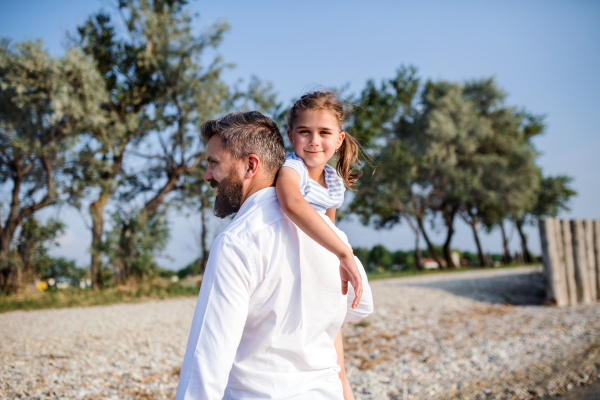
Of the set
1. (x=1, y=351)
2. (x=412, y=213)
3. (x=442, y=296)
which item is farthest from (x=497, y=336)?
(x=412, y=213)

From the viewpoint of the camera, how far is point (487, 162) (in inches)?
909

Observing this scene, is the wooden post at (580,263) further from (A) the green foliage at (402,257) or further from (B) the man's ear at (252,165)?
(A) the green foliage at (402,257)

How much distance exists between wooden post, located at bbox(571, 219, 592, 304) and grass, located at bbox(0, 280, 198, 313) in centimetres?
943

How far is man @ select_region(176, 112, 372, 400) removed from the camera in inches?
40.5

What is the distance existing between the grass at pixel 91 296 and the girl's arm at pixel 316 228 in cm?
882

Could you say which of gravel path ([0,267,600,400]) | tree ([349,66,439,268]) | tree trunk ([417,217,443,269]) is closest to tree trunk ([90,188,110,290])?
gravel path ([0,267,600,400])

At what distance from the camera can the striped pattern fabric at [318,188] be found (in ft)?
5.66

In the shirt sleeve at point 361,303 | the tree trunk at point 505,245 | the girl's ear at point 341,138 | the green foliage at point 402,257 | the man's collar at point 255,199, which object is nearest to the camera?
the man's collar at point 255,199

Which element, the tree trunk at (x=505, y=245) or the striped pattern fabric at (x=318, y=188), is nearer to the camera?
the striped pattern fabric at (x=318, y=188)

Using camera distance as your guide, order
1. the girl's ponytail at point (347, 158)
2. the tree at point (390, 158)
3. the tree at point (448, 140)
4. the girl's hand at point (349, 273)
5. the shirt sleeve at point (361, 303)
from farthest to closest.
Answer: the tree at point (448, 140) → the tree at point (390, 158) → the girl's ponytail at point (347, 158) → the shirt sleeve at point (361, 303) → the girl's hand at point (349, 273)

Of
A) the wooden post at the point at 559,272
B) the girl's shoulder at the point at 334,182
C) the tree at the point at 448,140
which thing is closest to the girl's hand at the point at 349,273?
the girl's shoulder at the point at 334,182

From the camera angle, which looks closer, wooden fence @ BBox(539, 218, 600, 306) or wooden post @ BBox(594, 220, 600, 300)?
wooden fence @ BBox(539, 218, 600, 306)

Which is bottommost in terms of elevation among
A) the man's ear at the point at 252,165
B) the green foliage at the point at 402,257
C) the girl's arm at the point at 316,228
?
the green foliage at the point at 402,257

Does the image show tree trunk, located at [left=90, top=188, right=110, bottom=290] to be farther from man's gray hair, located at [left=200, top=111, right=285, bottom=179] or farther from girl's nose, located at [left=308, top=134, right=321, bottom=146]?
man's gray hair, located at [left=200, top=111, right=285, bottom=179]
